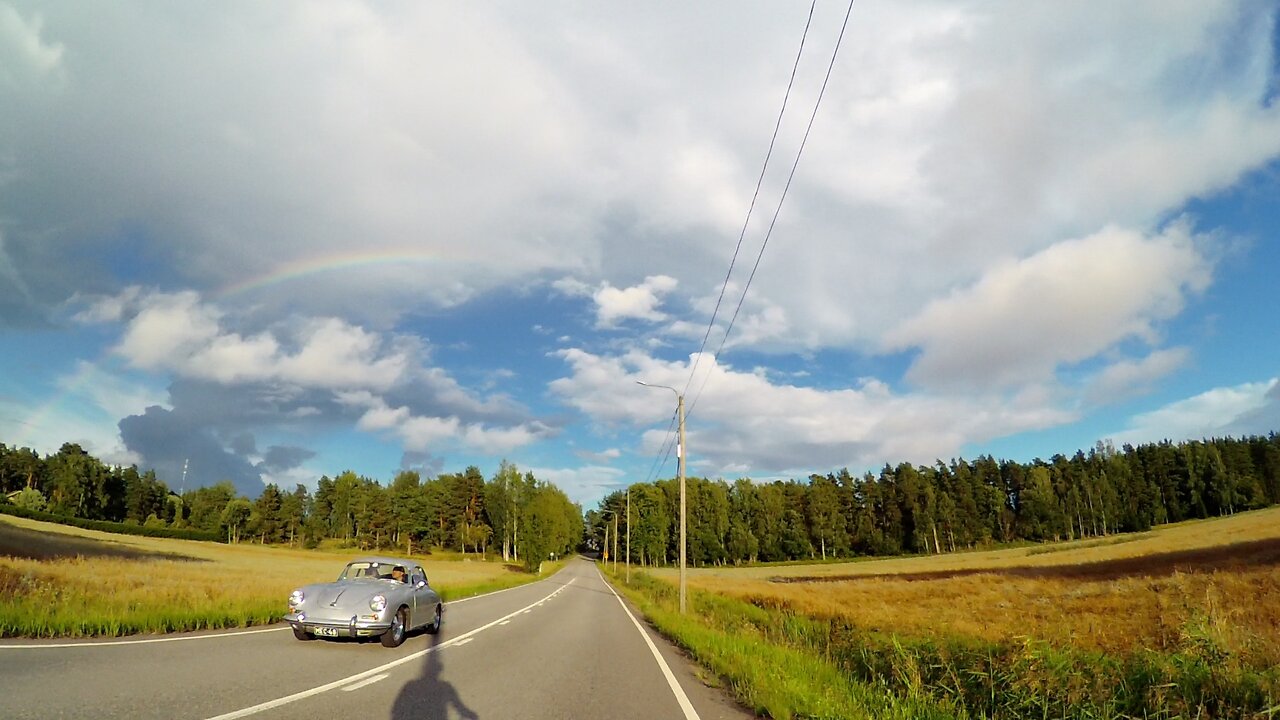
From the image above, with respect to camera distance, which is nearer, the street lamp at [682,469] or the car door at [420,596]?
the car door at [420,596]

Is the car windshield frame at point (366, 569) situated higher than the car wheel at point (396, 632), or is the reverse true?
the car windshield frame at point (366, 569)

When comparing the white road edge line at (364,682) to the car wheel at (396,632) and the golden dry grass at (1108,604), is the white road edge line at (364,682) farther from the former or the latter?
the golden dry grass at (1108,604)

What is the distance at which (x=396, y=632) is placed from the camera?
10359mm

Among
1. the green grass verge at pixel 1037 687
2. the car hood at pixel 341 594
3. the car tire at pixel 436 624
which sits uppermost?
the car hood at pixel 341 594

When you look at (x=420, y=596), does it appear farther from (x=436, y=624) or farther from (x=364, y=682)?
(x=364, y=682)

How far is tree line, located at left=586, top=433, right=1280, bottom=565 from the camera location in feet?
340

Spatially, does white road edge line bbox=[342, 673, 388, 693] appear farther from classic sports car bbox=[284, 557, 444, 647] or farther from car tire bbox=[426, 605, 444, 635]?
car tire bbox=[426, 605, 444, 635]

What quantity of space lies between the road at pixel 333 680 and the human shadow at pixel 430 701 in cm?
2

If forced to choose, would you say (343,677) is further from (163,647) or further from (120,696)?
(163,647)

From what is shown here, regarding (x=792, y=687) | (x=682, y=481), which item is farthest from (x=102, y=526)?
(x=792, y=687)

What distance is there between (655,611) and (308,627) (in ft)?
48.5

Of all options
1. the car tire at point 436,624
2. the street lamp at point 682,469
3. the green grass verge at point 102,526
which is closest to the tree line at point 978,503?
the green grass verge at point 102,526

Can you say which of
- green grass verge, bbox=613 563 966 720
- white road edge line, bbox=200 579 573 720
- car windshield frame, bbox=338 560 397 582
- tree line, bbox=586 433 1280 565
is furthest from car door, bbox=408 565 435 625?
tree line, bbox=586 433 1280 565

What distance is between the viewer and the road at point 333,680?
5520 mm
